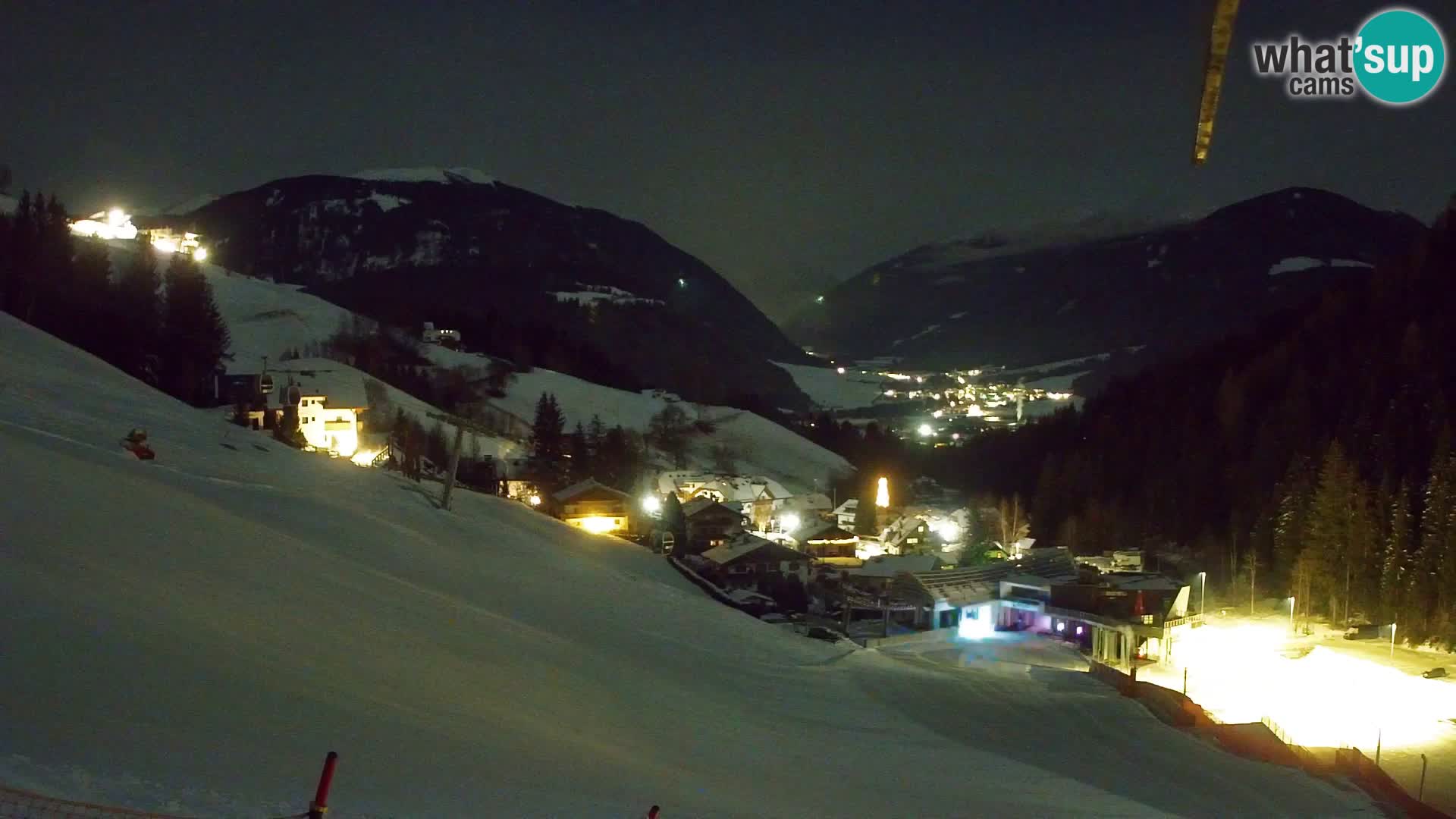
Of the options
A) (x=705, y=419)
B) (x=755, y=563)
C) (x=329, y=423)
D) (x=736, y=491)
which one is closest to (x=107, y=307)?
(x=329, y=423)

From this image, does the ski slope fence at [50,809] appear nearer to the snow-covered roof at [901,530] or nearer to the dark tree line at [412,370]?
the snow-covered roof at [901,530]

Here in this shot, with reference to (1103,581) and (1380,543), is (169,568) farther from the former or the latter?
(1380,543)

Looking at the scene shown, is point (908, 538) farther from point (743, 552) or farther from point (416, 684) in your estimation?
point (416, 684)

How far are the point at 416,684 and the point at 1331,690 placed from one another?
22905mm

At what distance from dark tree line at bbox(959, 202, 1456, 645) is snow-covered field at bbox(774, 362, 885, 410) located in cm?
8214

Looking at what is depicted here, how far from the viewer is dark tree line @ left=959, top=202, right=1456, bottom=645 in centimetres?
3212

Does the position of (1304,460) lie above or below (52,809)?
above

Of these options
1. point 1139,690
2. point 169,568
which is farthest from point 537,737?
point 1139,690

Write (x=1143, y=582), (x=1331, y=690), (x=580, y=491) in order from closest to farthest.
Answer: (x=1331, y=690), (x=1143, y=582), (x=580, y=491)

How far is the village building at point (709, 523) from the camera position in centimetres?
4297

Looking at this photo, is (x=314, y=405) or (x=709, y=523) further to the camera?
(x=709, y=523)

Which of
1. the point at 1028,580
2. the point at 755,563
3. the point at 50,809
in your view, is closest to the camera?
the point at 50,809

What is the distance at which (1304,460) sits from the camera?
40469mm

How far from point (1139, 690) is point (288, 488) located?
15822 millimetres
